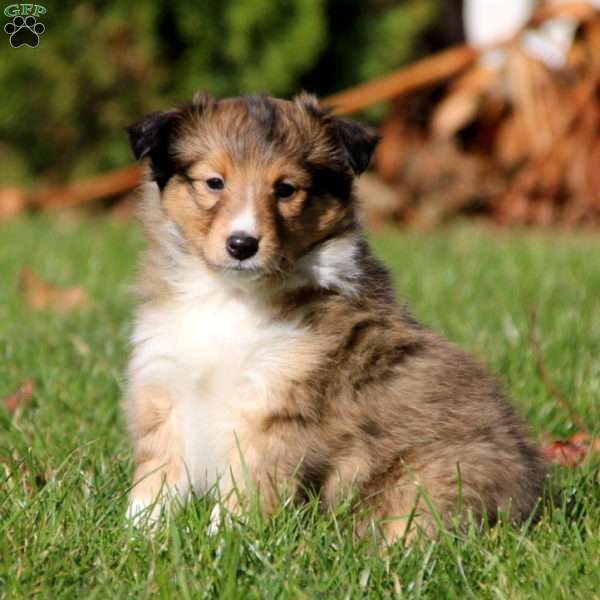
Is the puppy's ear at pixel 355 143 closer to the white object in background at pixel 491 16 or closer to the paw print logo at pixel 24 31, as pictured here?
the paw print logo at pixel 24 31

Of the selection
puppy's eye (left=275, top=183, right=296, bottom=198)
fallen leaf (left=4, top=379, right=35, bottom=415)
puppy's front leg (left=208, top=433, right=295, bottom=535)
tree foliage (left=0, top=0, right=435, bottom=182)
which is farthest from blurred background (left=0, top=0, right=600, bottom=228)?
puppy's front leg (left=208, top=433, right=295, bottom=535)

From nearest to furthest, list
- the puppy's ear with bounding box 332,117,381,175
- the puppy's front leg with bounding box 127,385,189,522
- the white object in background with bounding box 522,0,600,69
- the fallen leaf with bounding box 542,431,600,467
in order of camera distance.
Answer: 1. the puppy's front leg with bounding box 127,385,189,522
2. the puppy's ear with bounding box 332,117,381,175
3. the fallen leaf with bounding box 542,431,600,467
4. the white object in background with bounding box 522,0,600,69

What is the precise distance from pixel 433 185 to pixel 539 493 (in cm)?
862

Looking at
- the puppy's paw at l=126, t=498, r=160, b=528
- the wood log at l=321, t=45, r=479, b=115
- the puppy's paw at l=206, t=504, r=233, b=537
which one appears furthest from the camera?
the wood log at l=321, t=45, r=479, b=115

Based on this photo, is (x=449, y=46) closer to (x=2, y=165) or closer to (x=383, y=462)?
(x=2, y=165)

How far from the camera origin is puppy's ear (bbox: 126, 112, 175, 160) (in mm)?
3760

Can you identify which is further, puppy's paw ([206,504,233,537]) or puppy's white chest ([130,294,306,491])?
puppy's white chest ([130,294,306,491])

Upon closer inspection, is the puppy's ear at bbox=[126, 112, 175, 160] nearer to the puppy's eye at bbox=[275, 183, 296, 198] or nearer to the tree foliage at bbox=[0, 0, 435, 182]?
the puppy's eye at bbox=[275, 183, 296, 198]

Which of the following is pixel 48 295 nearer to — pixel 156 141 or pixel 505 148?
pixel 156 141

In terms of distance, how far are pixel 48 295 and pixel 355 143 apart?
12.4 feet

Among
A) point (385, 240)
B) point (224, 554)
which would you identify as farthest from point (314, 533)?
point (385, 240)

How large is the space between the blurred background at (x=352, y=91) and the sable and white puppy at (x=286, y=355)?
634 centimetres

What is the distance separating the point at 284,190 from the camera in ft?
12.3

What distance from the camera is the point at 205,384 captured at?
3672mm
